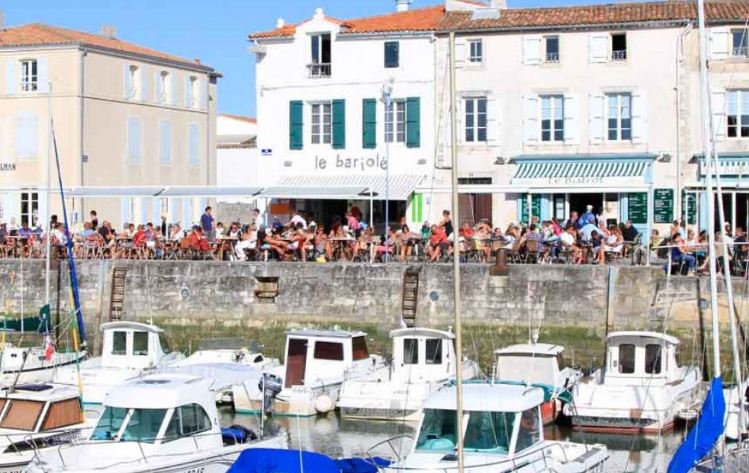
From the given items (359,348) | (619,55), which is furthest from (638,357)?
(619,55)

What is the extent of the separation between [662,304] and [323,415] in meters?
7.99

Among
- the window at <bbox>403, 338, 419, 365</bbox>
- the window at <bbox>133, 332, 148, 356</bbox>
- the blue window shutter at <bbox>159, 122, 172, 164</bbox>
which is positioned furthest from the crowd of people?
the blue window shutter at <bbox>159, 122, 172, 164</bbox>

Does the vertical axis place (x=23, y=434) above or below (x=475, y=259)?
below

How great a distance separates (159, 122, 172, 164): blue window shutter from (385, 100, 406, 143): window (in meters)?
14.1

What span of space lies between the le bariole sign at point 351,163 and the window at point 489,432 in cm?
2273

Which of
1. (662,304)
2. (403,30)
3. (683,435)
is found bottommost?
(683,435)

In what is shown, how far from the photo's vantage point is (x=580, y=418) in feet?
90.8

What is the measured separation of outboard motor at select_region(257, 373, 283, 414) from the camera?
2951 cm

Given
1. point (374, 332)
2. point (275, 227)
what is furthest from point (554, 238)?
point (275, 227)

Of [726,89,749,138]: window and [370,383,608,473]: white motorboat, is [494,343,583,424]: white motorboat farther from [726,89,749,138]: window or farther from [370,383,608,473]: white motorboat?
[726,89,749,138]: window

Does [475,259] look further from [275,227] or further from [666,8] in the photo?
[666,8]

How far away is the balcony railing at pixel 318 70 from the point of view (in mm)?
44812

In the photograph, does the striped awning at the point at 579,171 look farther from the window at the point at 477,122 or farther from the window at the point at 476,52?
the window at the point at 476,52

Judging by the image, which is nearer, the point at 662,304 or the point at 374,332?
the point at 662,304
